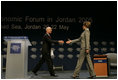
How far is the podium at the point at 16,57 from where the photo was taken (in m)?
4.06

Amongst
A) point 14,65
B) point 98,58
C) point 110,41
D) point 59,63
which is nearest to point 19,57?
point 14,65

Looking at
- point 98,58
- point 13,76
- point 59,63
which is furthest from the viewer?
point 59,63

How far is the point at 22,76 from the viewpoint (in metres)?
4.05

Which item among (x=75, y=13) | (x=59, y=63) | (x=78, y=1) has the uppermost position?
(x=78, y=1)

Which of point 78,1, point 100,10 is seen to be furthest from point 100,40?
point 78,1

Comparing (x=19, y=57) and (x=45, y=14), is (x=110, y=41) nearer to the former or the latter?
(x=45, y=14)

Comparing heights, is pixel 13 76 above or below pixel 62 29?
below

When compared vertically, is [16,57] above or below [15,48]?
below

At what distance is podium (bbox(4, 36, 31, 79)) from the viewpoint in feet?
13.3

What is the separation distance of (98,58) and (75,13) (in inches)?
123

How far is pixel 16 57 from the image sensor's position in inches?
162

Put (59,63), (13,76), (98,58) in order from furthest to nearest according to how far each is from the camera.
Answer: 1. (59,63)
2. (98,58)
3. (13,76)

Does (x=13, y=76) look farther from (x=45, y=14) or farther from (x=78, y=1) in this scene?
(x=78, y=1)

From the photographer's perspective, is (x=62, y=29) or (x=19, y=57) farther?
(x=62, y=29)
